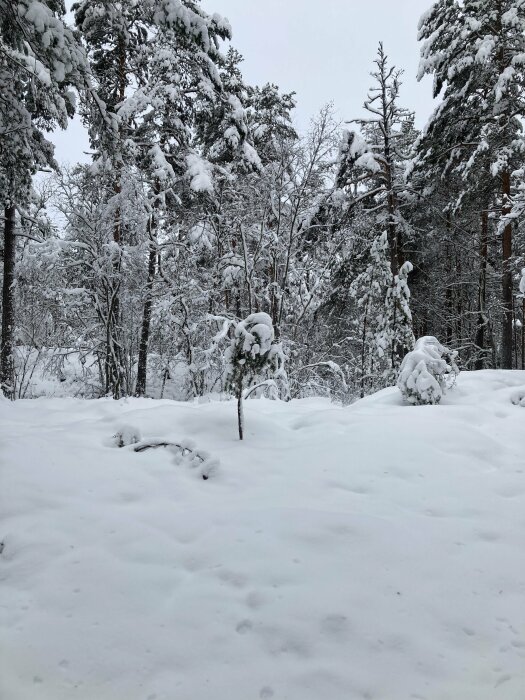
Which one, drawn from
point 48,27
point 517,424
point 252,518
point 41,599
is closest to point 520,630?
point 252,518

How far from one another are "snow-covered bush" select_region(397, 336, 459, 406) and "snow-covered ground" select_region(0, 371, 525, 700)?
1675 millimetres

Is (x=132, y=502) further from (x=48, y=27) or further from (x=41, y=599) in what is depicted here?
(x=48, y=27)

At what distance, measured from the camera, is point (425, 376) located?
6121mm

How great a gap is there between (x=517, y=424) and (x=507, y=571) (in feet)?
10.2

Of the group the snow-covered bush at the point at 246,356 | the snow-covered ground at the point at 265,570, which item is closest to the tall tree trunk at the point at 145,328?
the snow-covered bush at the point at 246,356

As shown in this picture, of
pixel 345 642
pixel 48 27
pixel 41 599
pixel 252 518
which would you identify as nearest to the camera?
pixel 345 642

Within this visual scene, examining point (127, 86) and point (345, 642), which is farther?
point (127, 86)

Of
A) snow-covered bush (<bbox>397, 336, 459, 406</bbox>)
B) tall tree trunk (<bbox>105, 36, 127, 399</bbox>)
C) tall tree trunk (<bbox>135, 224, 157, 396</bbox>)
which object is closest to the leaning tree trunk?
tall tree trunk (<bbox>105, 36, 127, 399</bbox>)

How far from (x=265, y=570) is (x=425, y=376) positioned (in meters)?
4.53

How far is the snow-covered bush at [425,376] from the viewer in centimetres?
606

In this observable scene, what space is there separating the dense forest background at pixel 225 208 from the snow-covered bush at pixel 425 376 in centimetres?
360

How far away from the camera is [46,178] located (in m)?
10.9

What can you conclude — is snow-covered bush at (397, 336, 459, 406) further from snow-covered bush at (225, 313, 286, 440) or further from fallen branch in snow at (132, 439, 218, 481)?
fallen branch in snow at (132, 439, 218, 481)

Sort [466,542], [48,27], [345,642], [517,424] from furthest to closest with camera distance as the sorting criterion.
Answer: [517,424]
[48,27]
[466,542]
[345,642]
